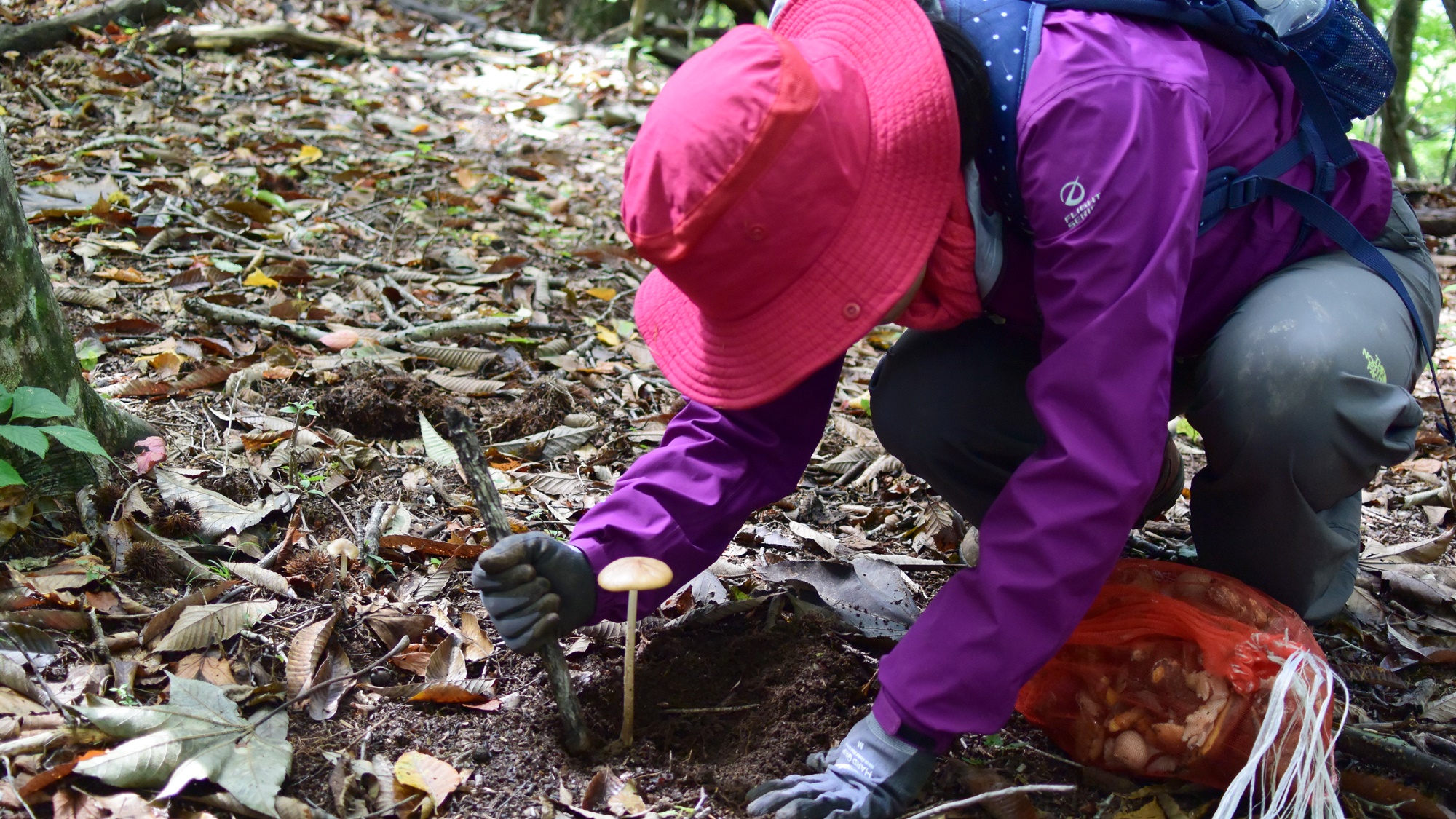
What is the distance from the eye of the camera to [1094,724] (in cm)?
173

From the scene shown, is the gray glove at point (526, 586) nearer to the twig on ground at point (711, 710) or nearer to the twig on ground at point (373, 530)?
the twig on ground at point (711, 710)

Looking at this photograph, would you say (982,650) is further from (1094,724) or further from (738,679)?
(738,679)

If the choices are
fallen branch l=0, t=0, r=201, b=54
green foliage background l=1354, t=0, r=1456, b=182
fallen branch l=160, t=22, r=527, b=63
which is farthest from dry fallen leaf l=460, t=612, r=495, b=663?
green foliage background l=1354, t=0, r=1456, b=182

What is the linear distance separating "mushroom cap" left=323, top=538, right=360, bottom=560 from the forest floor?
14mm

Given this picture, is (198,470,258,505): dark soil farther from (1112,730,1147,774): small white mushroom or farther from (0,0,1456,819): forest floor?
(1112,730,1147,774): small white mushroom

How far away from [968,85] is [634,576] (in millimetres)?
857

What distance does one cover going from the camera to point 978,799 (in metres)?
1.49

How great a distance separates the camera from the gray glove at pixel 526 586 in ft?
5.37

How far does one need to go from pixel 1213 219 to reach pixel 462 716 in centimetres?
152

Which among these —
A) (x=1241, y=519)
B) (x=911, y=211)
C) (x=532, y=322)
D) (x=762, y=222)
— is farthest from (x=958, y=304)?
(x=532, y=322)

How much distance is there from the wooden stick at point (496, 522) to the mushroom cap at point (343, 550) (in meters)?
0.58

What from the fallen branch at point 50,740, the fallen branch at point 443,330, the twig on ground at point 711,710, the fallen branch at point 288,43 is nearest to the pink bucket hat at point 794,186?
the twig on ground at point 711,710

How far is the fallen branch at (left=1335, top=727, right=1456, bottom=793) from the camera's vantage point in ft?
5.43

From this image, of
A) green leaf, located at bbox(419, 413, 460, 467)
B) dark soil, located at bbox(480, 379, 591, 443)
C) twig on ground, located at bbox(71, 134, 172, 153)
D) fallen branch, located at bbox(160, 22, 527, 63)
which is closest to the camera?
green leaf, located at bbox(419, 413, 460, 467)
